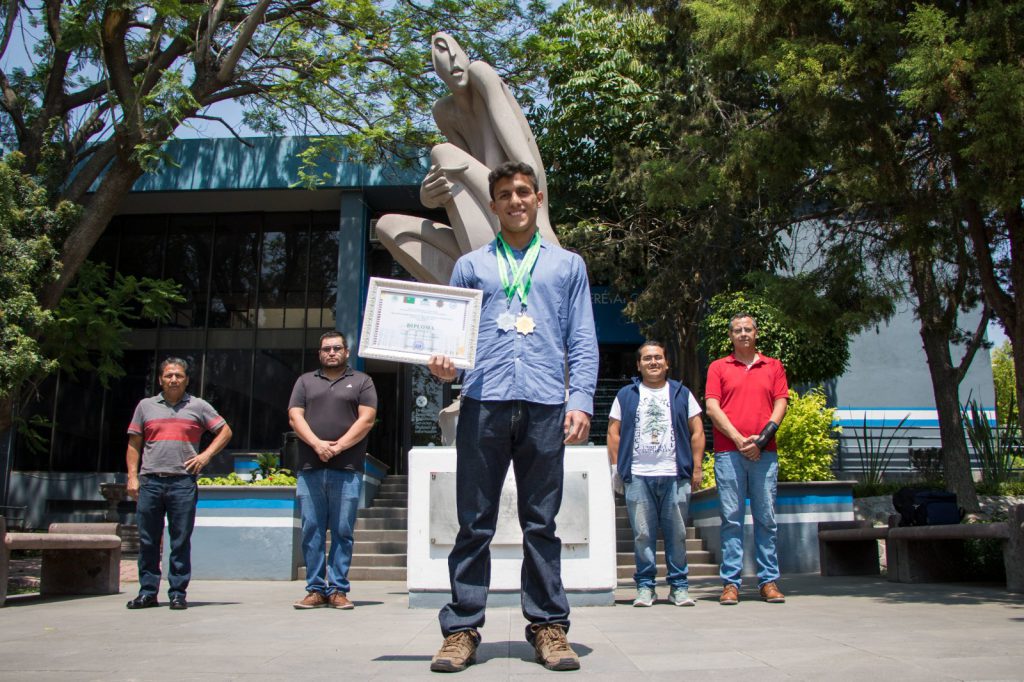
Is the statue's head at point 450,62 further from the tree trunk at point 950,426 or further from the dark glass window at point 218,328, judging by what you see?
the dark glass window at point 218,328

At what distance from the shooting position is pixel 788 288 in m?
7.77

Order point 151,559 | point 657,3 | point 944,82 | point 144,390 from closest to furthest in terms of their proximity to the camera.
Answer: point 944,82, point 151,559, point 657,3, point 144,390

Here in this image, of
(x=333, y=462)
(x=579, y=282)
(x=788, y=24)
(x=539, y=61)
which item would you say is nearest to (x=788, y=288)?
(x=788, y=24)

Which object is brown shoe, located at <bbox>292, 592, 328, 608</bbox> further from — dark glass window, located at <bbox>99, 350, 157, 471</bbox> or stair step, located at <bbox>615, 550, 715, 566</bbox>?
dark glass window, located at <bbox>99, 350, 157, 471</bbox>

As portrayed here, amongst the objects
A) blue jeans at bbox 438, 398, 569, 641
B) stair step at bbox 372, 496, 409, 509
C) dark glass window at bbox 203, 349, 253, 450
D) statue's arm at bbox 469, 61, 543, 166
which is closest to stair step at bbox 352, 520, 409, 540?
stair step at bbox 372, 496, 409, 509

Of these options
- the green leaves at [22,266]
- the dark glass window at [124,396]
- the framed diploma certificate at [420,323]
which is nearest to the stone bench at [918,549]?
the framed diploma certificate at [420,323]

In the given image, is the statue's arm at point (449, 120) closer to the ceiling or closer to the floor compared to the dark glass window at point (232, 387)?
closer to the ceiling

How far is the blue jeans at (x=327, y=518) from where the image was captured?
5773 mm

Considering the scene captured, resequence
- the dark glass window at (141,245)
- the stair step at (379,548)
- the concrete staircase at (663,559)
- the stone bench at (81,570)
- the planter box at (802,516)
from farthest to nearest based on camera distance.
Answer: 1. the dark glass window at (141,245)
2. the stair step at (379,548)
3. the planter box at (802,516)
4. the concrete staircase at (663,559)
5. the stone bench at (81,570)

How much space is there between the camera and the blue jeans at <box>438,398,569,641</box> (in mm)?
3338

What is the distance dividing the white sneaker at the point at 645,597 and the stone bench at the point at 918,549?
7.01 feet

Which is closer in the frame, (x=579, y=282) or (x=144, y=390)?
(x=579, y=282)

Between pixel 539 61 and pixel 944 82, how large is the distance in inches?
381

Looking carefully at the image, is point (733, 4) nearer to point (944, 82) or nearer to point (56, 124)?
point (944, 82)
